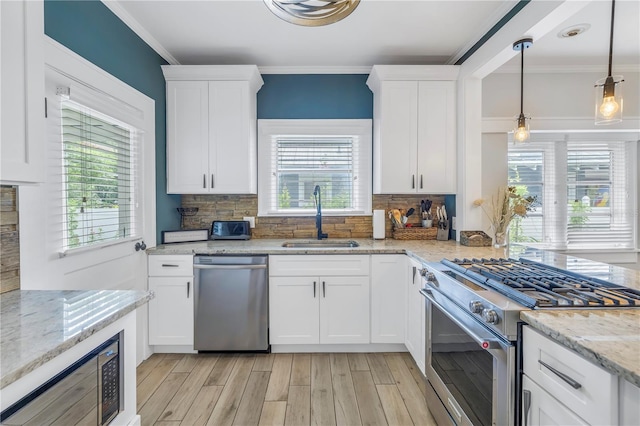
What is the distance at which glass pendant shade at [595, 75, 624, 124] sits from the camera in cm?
165

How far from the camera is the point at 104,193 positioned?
2154 millimetres

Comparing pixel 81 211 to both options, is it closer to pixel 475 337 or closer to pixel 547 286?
pixel 475 337

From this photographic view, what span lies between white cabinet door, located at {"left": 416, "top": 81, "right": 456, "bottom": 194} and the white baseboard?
1418 mm

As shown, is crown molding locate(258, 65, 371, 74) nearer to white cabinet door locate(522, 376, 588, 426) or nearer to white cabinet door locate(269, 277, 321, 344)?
white cabinet door locate(269, 277, 321, 344)

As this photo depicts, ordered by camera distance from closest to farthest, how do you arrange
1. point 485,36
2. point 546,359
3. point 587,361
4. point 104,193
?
point 587,361 < point 546,359 < point 104,193 < point 485,36

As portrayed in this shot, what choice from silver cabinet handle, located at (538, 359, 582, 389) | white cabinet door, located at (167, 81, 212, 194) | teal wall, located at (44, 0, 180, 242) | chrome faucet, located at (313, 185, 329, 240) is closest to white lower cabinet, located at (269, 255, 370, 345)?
chrome faucet, located at (313, 185, 329, 240)

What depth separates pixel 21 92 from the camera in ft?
3.68

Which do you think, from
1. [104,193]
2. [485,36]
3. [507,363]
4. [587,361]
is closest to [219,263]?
[104,193]

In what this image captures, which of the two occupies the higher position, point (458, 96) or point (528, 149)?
point (458, 96)

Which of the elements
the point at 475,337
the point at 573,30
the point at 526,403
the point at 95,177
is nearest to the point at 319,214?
the point at 95,177

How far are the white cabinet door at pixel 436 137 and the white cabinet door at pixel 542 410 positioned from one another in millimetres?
2050

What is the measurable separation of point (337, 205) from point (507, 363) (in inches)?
90.7

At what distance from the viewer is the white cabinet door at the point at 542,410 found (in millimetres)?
943

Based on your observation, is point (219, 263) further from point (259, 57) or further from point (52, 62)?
point (259, 57)
